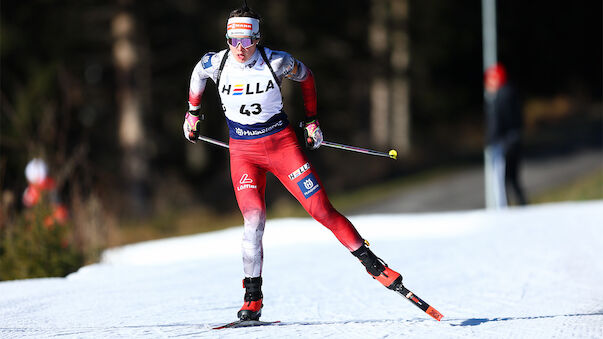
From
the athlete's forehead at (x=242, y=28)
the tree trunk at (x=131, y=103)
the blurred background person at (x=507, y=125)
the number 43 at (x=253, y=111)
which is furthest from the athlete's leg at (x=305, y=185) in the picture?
the tree trunk at (x=131, y=103)

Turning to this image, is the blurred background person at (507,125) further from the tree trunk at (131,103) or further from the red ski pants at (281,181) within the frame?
the tree trunk at (131,103)

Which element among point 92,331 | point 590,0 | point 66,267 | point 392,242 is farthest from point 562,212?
point 590,0

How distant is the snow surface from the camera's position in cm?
598

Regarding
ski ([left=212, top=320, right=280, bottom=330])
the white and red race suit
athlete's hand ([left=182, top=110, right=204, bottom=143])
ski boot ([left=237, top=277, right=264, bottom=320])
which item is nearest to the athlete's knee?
the white and red race suit

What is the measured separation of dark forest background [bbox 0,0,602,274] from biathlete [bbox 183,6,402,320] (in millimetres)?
10247

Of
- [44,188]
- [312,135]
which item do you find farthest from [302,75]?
[44,188]

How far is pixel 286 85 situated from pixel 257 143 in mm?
22187

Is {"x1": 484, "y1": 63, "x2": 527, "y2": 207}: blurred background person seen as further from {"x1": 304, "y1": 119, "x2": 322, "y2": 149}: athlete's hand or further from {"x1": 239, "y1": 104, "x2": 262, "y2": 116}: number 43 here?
{"x1": 239, "y1": 104, "x2": 262, "y2": 116}: number 43

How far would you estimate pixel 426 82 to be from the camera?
36.2m

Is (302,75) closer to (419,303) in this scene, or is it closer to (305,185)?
(305,185)

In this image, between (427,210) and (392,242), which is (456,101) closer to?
(427,210)

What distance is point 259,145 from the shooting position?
616 centimetres

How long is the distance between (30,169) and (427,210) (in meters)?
10.6

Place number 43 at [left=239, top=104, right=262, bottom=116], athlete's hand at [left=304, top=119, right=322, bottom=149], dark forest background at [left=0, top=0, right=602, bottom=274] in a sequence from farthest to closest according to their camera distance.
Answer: dark forest background at [left=0, top=0, right=602, bottom=274], athlete's hand at [left=304, top=119, right=322, bottom=149], number 43 at [left=239, top=104, right=262, bottom=116]
